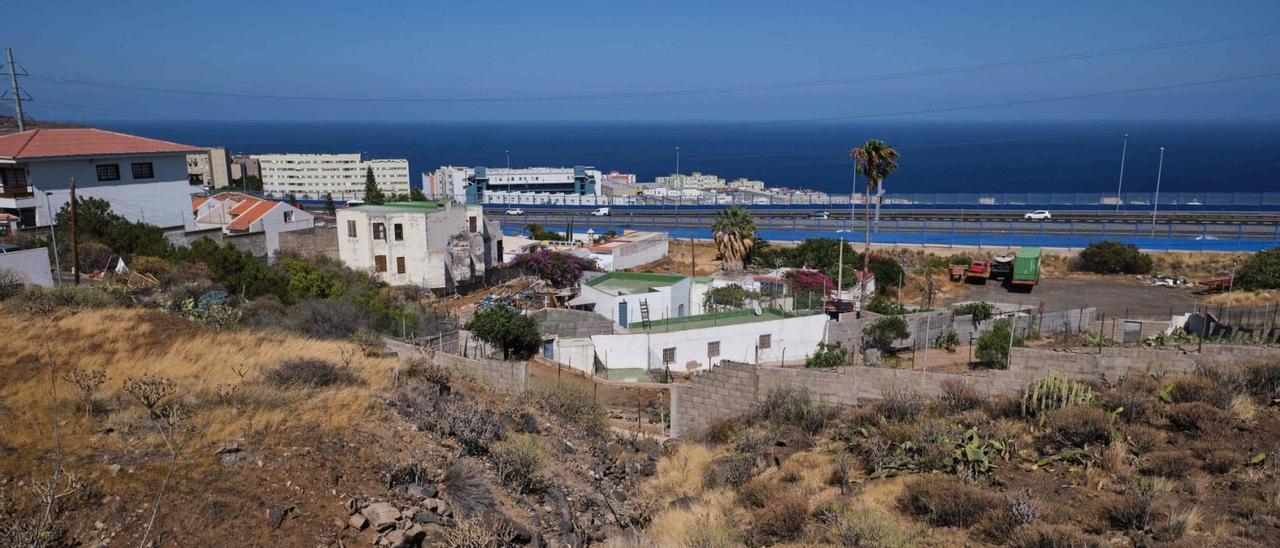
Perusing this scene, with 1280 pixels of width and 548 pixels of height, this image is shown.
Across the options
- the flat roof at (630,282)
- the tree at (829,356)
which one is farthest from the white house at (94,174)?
the tree at (829,356)

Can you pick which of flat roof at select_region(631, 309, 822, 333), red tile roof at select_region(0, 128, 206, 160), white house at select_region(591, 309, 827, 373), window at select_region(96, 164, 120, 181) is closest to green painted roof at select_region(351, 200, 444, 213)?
red tile roof at select_region(0, 128, 206, 160)

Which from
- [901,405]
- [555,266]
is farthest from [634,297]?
[901,405]

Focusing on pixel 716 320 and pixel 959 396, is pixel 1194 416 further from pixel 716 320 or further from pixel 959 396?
pixel 716 320

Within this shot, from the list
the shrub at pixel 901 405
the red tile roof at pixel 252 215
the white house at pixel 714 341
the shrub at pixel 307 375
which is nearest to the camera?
the shrub at pixel 307 375

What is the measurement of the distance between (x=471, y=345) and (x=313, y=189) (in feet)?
468

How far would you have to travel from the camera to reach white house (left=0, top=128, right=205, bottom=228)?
112 ft

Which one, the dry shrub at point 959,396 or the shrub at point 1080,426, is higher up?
the shrub at point 1080,426

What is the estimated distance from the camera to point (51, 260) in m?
28.1

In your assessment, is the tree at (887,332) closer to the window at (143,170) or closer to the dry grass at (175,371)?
the dry grass at (175,371)

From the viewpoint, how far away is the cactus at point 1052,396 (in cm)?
1462

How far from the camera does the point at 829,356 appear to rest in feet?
77.4

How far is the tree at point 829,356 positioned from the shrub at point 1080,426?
27.8ft

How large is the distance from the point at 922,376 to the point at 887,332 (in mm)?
9423

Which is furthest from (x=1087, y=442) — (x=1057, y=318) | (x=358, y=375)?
(x=1057, y=318)
